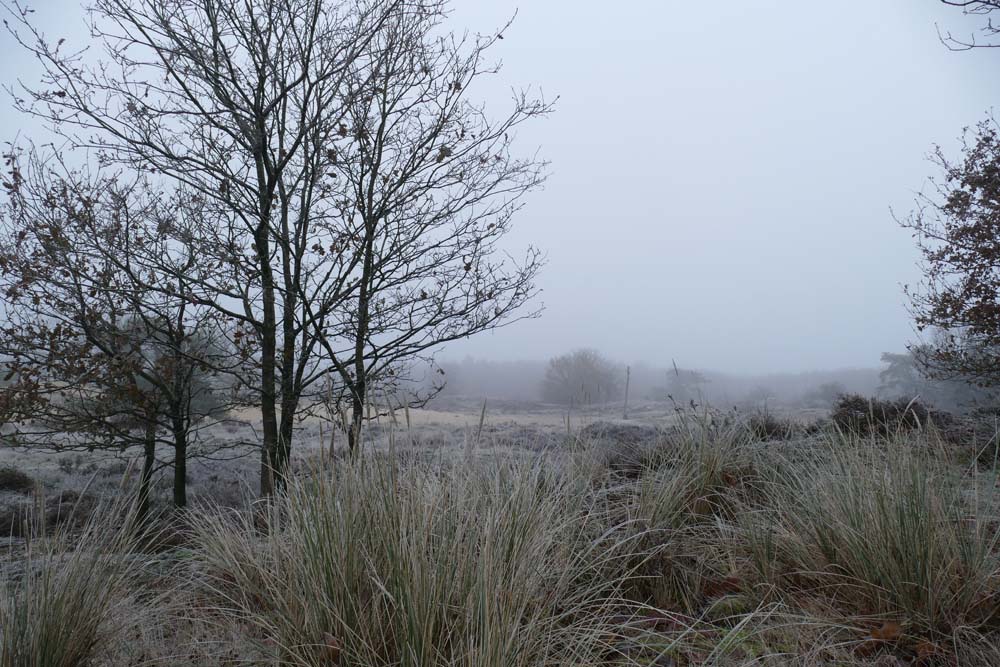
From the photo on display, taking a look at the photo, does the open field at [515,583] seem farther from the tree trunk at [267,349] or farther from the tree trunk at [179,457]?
the tree trunk at [179,457]

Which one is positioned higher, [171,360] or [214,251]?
[214,251]

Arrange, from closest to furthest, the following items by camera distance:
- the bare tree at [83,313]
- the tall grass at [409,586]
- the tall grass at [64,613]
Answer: the tall grass at [409,586] → the tall grass at [64,613] → the bare tree at [83,313]

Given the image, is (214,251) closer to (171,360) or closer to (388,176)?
(171,360)

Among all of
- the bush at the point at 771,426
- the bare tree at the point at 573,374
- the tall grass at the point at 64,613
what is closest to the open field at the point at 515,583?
the tall grass at the point at 64,613

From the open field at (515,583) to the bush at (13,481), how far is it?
6.61m

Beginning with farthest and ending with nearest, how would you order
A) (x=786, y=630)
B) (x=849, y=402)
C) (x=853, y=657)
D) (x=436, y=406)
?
1. (x=849, y=402)
2. (x=436, y=406)
3. (x=786, y=630)
4. (x=853, y=657)

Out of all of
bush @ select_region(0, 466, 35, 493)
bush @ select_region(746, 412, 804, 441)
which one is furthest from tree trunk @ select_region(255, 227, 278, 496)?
bush @ select_region(746, 412, 804, 441)

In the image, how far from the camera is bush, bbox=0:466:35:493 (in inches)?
331

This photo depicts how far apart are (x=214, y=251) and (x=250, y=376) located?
1.23m

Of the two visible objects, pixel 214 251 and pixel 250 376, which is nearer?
pixel 214 251

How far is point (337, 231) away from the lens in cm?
568

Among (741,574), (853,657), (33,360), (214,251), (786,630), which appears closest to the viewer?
(853,657)

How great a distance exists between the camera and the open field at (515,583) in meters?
2.10

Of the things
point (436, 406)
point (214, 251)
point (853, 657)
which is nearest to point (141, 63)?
point (214, 251)
